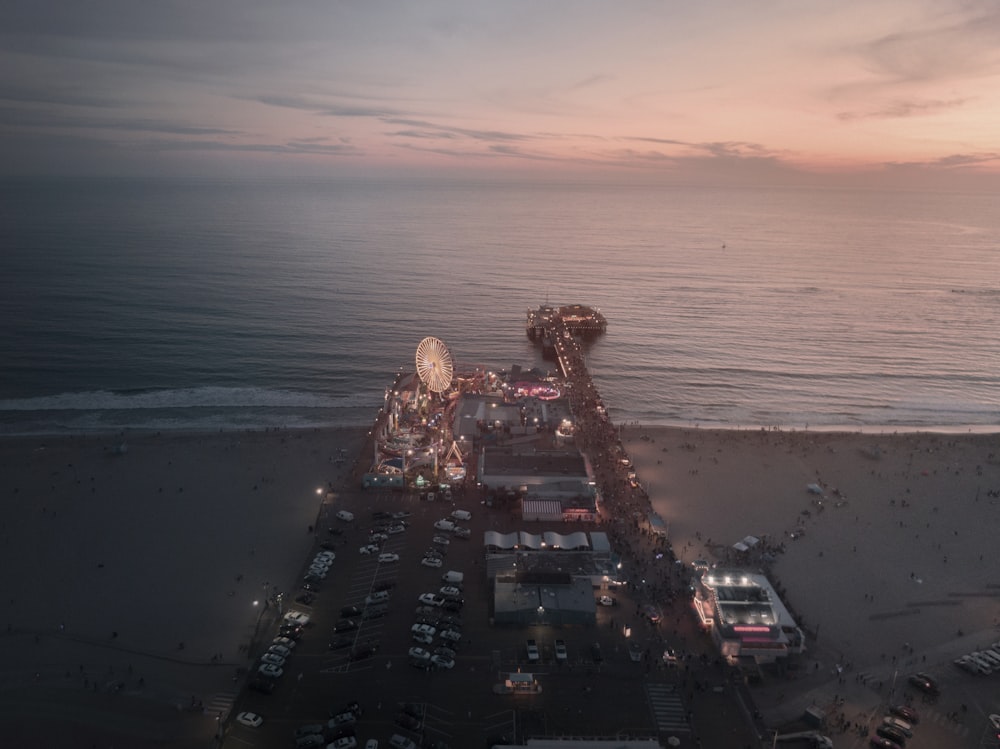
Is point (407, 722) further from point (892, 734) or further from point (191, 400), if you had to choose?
point (191, 400)

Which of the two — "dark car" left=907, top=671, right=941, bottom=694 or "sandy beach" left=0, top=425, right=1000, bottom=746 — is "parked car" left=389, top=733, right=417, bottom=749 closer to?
"sandy beach" left=0, top=425, right=1000, bottom=746

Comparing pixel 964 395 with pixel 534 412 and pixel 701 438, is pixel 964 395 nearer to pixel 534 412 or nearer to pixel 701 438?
pixel 701 438

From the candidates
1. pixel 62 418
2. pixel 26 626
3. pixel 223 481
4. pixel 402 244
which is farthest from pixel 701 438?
pixel 402 244

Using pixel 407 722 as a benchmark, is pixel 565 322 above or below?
above

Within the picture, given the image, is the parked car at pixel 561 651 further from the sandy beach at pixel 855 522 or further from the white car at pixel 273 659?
the sandy beach at pixel 855 522

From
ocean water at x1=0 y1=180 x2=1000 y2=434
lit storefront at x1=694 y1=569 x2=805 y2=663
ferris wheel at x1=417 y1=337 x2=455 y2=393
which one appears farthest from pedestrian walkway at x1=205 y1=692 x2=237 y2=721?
ferris wheel at x1=417 y1=337 x2=455 y2=393

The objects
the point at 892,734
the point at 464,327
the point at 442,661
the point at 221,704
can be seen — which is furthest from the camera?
the point at 464,327

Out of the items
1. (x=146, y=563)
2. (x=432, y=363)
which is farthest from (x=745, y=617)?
(x=432, y=363)

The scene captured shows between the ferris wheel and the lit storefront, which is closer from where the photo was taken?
the lit storefront
